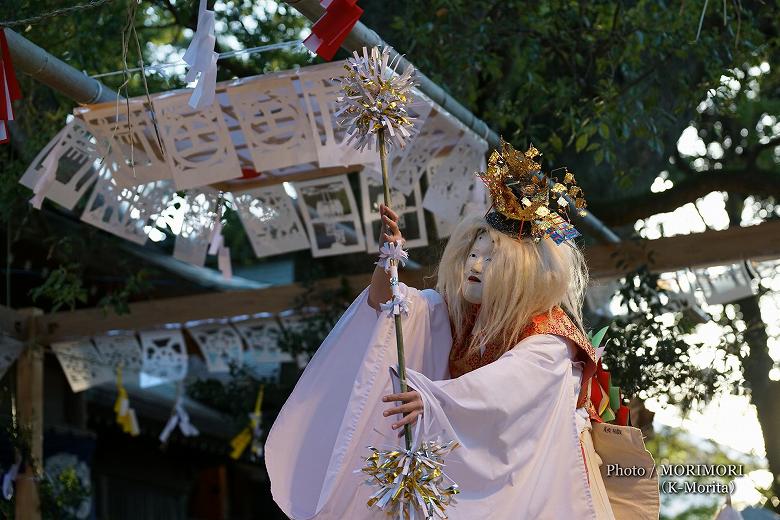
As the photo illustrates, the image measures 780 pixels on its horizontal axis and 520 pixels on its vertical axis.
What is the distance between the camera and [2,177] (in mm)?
5734

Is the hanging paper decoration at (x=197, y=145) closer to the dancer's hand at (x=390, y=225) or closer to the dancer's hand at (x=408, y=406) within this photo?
the dancer's hand at (x=390, y=225)

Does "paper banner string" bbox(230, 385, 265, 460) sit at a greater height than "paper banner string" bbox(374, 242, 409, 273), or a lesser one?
lesser

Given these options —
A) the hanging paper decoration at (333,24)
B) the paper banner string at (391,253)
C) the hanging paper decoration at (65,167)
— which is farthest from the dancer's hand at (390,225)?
the hanging paper decoration at (65,167)

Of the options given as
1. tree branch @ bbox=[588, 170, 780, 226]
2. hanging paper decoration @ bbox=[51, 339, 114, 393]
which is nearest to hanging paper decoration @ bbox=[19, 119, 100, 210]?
hanging paper decoration @ bbox=[51, 339, 114, 393]

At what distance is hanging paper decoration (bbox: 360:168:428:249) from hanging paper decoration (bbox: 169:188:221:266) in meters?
0.68

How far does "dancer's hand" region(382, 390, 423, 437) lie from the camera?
281 cm

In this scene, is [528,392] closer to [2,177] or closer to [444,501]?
[444,501]

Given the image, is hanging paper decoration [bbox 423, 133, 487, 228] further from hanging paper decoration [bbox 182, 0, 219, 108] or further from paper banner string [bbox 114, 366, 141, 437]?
paper banner string [bbox 114, 366, 141, 437]

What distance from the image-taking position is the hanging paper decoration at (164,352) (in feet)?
21.9

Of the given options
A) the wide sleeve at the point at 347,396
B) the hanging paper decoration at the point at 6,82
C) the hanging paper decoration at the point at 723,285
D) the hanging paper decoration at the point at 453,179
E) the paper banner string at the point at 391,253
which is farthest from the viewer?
the hanging paper decoration at the point at 723,285

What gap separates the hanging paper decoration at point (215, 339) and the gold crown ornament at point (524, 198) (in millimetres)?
3525

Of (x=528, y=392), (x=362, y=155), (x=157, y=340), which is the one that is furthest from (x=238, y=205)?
(x=528, y=392)

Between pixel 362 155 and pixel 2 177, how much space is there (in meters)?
2.27

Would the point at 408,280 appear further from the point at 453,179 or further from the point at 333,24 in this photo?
the point at 333,24
